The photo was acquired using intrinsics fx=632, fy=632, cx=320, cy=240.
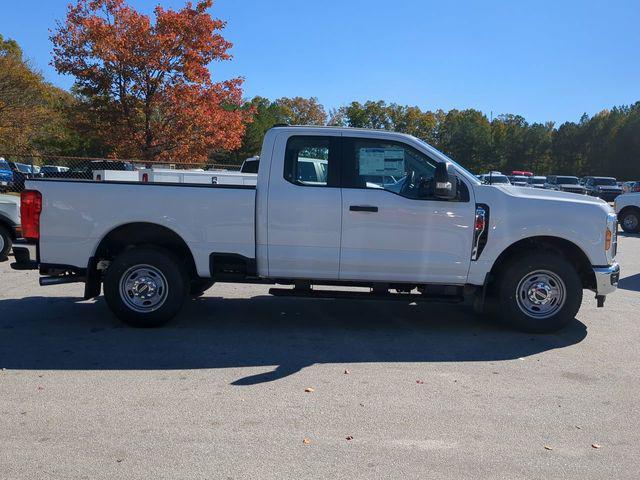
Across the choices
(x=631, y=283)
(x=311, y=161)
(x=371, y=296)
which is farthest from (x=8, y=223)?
(x=631, y=283)

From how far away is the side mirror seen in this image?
6.51 metres

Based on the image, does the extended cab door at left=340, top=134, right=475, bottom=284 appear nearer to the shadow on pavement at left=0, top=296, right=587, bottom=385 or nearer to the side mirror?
the side mirror

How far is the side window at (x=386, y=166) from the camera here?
6.82 metres

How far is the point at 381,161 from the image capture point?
6.92m

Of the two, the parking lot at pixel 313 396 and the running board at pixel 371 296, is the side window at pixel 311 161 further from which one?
the parking lot at pixel 313 396

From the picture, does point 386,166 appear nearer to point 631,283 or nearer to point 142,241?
point 142,241

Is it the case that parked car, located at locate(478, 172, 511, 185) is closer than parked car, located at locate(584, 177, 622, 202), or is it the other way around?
parked car, located at locate(478, 172, 511, 185)

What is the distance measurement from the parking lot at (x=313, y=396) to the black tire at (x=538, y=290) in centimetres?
18

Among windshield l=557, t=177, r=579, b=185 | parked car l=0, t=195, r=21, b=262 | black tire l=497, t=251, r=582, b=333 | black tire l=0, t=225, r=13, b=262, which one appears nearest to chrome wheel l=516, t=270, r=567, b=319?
black tire l=497, t=251, r=582, b=333

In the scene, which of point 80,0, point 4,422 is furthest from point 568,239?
point 80,0

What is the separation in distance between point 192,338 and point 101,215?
165cm

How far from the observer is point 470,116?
68.3 metres

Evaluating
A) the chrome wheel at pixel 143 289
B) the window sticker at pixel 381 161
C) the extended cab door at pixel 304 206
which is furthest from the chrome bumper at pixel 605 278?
the chrome wheel at pixel 143 289

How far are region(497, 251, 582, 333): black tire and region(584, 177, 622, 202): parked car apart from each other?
35746 mm
